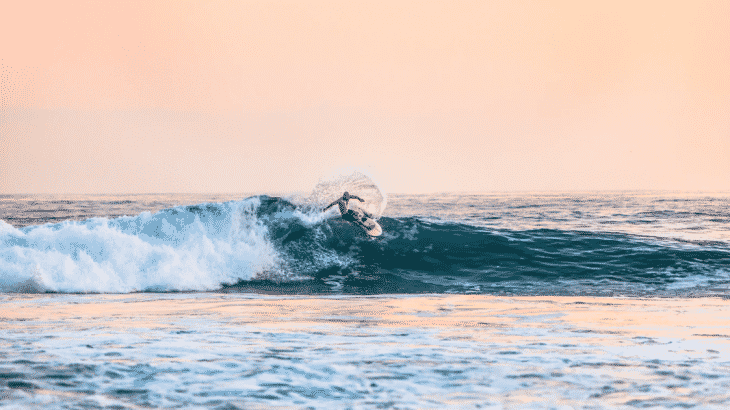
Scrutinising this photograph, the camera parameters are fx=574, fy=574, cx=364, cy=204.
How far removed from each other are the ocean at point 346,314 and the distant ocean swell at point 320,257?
47mm

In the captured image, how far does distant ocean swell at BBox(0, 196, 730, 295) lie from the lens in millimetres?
9211

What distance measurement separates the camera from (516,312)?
6805 mm

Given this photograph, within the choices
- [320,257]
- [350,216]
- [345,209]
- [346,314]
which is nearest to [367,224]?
[350,216]

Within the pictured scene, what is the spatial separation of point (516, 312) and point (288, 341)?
9.77 feet

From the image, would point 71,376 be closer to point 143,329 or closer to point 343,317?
point 143,329

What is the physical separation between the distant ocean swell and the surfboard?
0.70 ft

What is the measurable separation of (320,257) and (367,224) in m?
2.06

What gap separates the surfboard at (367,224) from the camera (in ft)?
43.6

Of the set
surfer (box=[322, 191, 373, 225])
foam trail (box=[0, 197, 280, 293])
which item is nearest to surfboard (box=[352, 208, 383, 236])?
surfer (box=[322, 191, 373, 225])

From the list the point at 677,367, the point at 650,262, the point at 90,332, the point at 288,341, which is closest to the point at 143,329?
the point at 90,332

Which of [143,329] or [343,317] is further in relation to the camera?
[343,317]

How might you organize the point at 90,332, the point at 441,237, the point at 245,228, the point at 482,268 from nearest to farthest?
the point at 90,332, the point at 482,268, the point at 245,228, the point at 441,237

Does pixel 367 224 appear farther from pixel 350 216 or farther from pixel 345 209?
pixel 345 209

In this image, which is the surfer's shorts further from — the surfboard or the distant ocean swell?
the distant ocean swell
